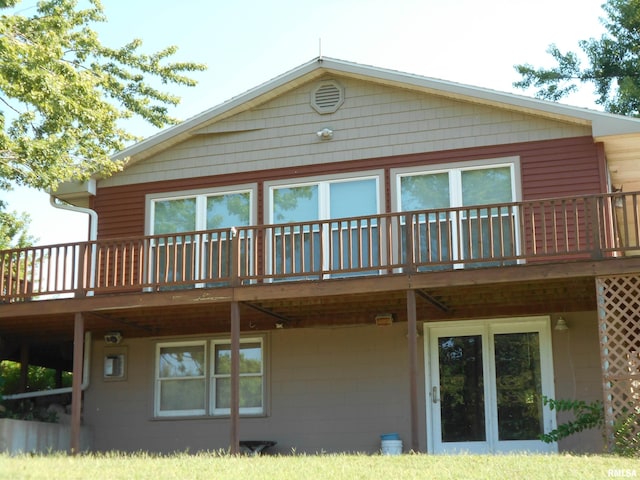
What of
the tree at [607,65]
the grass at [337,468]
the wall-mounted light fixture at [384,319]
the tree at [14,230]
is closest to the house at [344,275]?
the wall-mounted light fixture at [384,319]

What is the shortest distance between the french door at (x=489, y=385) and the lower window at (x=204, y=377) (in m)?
2.97

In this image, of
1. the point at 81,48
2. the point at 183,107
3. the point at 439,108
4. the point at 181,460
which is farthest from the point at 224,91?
the point at 181,460

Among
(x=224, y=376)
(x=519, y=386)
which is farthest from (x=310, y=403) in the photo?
(x=519, y=386)

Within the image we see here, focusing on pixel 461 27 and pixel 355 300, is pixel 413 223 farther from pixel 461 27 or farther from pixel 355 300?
pixel 461 27

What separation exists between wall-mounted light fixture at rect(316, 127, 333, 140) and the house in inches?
1.9

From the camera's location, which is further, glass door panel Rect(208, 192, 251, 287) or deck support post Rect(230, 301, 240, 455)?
glass door panel Rect(208, 192, 251, 287)

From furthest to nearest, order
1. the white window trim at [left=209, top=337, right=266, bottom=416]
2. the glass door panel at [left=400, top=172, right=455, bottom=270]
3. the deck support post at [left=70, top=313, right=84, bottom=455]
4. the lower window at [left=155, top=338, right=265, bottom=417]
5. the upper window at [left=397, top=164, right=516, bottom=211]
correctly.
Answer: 1. the lower window at [left=155, top=338, right=265, bottom=417]
2. the white window trim at [left=209, top=337, right=266, bottom=416]
3. the upper window at [left=397, top=164, right=516, bottom=211]
4. the glass door panel at [left=400, top=172, right=455, bottom=270]
5. the deck support post at [left=70, top=313, right=84, bottom=455]

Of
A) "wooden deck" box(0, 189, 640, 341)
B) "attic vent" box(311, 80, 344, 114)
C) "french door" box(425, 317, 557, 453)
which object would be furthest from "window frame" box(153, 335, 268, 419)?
"attic vent" box(311, 80, 344, 114)

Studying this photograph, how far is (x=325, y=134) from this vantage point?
1538 cm

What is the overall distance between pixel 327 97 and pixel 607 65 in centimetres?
1412

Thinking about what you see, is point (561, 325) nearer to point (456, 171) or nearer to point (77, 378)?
point (456, 171)

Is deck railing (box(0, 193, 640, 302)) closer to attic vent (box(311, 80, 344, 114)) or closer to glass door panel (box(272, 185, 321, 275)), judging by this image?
glass door panel (box(272, 185, 321, 275))

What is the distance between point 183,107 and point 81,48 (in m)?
3.57

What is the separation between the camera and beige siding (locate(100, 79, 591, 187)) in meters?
14.7
